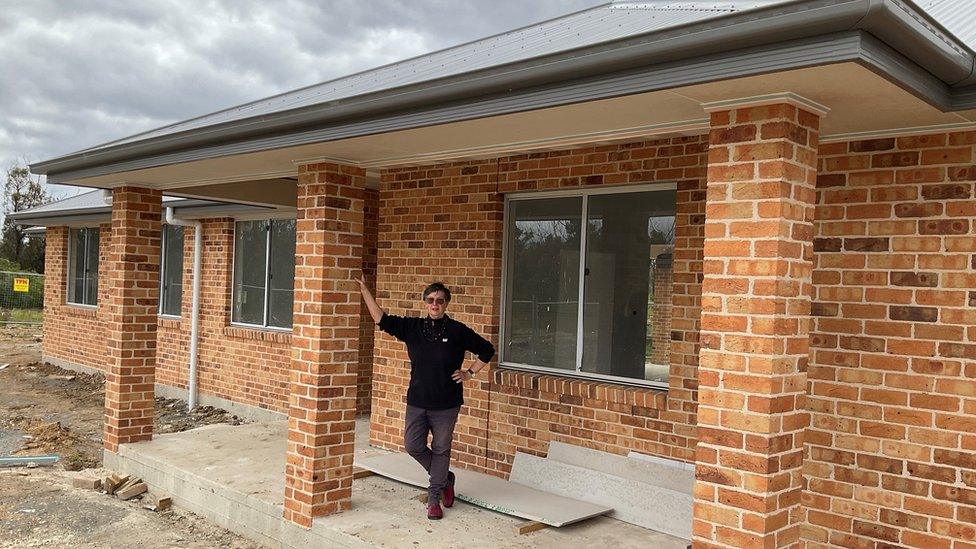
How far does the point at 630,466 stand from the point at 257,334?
22.2 ft

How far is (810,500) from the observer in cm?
448

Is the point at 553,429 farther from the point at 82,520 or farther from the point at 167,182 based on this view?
the point at 167,182

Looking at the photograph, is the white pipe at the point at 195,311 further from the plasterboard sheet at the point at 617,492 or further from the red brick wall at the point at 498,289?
the plasterboard sheet at the point at 617,492

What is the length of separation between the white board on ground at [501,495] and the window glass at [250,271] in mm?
5029

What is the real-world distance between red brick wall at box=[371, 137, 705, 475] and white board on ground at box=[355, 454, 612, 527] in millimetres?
372

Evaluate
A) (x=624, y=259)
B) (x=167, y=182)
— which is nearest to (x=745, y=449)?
(x=624, y=259)

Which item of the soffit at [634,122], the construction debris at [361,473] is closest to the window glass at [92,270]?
the soffit at [634,122]

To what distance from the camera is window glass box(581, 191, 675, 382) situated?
580 centimetres

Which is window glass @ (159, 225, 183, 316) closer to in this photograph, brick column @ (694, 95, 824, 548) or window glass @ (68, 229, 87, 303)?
window glass @ (68, 229, 87, 303)

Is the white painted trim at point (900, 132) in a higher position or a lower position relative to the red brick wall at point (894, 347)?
higher

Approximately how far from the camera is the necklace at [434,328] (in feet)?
18.6

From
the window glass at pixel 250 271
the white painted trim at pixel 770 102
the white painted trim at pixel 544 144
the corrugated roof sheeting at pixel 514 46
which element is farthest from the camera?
the window glass at pixel 250 271

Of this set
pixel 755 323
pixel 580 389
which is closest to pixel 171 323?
pixel 580 389

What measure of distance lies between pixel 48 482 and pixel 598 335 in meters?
5.98
